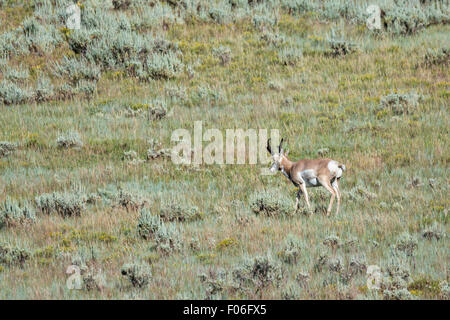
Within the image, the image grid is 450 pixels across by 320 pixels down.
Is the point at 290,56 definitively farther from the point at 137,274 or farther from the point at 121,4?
the point at 137,274

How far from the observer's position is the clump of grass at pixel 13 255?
36.6 feet

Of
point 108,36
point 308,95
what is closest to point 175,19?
point 108,36

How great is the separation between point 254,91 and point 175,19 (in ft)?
21.3

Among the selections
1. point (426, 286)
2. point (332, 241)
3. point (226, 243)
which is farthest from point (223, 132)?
point (426, 286)

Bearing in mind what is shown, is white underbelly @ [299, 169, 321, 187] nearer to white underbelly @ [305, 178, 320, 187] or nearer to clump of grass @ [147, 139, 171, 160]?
white underbelly @ [305, 178, 320, 187]

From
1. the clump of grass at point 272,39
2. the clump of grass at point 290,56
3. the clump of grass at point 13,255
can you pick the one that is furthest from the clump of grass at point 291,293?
the clump of grass at point 272,39

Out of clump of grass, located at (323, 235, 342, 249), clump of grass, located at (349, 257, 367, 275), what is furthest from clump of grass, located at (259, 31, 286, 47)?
clump of grass, located at (349, 257, 367, 275)

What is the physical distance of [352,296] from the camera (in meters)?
9.16

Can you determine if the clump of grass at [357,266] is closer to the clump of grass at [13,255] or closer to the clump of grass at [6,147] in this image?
the clump of grass at [13,255]

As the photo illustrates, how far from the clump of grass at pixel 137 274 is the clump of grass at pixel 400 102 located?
1147 cm

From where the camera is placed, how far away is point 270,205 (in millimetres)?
13188

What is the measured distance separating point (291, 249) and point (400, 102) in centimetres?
1018

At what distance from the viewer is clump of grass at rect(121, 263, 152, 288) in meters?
9.88

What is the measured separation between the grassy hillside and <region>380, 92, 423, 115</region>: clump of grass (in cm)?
4
